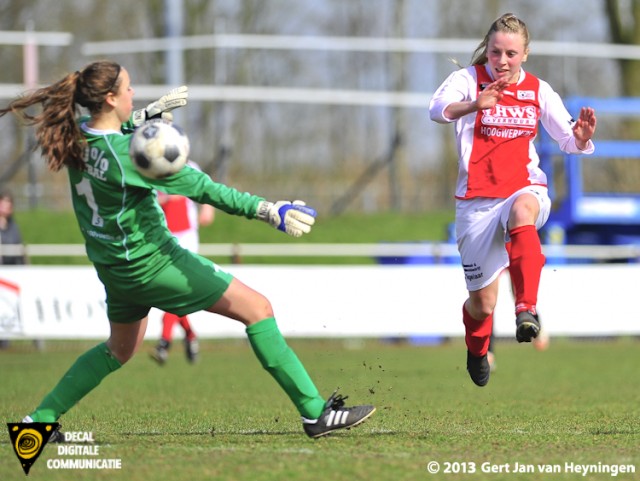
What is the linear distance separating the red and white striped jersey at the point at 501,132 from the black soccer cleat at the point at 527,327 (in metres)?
0.99

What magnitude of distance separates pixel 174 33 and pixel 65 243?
16.9ft

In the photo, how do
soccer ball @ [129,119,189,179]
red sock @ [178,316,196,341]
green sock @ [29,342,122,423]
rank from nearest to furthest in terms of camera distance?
soccer ball @ [129,119,189,179] → green sock @ [29,342,122,423] → red sock @ [178,316,196,341]

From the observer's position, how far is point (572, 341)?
19.5 meters

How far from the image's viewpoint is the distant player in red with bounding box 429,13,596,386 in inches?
274

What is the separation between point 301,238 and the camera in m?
24.5

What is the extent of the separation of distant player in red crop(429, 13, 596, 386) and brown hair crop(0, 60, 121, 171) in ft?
7.33

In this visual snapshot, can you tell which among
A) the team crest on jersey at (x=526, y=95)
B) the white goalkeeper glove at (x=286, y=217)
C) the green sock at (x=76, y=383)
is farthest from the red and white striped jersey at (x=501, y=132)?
the green sock at (x=76, y=383)

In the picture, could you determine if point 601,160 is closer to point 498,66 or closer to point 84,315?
point 84,315

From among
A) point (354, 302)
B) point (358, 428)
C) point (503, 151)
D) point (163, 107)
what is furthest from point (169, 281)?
point (354, 302)

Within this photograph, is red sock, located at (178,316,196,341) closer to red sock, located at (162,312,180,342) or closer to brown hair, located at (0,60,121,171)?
red sock, located at (162,312,180,342)

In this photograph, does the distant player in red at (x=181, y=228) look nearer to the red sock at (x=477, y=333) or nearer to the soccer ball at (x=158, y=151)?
the red sock at (x=477, y=333)

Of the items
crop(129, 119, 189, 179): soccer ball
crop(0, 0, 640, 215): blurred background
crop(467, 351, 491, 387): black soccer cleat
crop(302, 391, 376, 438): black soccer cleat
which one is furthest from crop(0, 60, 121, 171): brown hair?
crop(0, 0, 640, 215): blurred background

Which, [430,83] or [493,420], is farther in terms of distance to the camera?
[430,83]

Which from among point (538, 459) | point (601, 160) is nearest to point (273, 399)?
point (538, 459)
